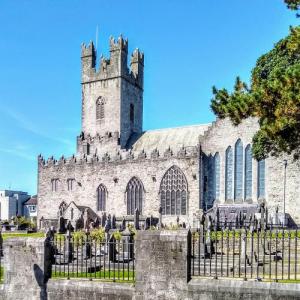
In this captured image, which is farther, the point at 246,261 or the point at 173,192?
the point at 173,192

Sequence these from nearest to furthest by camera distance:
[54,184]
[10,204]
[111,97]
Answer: [54,184] → [111,97] → [10,204]

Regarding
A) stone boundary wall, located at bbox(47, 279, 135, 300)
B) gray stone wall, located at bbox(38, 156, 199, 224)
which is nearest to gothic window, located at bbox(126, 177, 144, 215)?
gray stone wall, located at bbox(38, 156, 199, 224)

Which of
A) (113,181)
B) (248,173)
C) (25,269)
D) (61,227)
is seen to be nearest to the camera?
(25,269)

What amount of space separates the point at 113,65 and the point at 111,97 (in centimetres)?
384

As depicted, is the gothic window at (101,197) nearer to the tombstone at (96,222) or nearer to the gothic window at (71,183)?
the tombstone at (96,222)

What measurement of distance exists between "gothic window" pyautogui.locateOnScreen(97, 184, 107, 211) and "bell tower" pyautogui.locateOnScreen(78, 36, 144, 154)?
6.75 meters

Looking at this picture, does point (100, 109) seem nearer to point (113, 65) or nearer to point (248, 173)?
point (113, 65)

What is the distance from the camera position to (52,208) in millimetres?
52938

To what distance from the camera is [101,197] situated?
50.0m

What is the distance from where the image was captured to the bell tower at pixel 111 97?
5675 centimetres

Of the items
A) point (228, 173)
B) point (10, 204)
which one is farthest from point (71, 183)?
point (10, 204)

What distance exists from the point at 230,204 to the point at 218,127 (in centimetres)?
697

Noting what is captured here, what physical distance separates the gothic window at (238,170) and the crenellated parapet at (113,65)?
19604mm

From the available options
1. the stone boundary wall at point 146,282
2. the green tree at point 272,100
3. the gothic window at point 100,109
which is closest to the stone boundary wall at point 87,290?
the stone boundary wall at point 146,282
